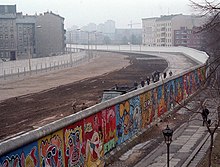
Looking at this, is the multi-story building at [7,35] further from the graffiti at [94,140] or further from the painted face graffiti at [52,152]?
the painted face graffiti at [52,152]

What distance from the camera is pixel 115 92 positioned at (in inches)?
1188

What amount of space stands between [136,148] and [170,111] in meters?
11.3

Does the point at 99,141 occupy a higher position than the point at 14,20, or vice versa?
the point at 14,20

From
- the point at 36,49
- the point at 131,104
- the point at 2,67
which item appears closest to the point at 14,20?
the point at 36,49

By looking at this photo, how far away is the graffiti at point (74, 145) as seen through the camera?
1655cm

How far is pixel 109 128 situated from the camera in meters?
21.0

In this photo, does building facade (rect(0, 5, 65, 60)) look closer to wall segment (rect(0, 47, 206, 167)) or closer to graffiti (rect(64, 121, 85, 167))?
wall segment (rect(0, 47, 206, 167))

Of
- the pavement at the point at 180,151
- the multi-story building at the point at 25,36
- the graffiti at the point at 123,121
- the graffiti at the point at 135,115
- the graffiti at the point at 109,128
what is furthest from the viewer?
the multi-story building at the point at 25,36

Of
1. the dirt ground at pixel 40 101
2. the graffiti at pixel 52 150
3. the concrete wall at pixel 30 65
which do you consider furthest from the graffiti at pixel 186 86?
the concrete wall at pixel 30 65

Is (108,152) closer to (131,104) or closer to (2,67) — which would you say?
(131,104)

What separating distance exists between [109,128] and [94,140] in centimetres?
208

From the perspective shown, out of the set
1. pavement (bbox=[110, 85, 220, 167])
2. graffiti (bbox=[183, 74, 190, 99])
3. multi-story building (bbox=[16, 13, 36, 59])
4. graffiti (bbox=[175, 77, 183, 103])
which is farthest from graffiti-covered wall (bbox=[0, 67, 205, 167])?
multi-story building (bbox=[16, 13, 36, 59])

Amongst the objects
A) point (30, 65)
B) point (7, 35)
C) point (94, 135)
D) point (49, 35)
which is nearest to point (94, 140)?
point (94, 135)

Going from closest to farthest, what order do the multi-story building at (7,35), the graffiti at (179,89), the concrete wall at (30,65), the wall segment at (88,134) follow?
the wall segment at (88,134) < the graffiti at (179,89) < the concrete wall at (30,65) < the multi-story building at (7,35)
